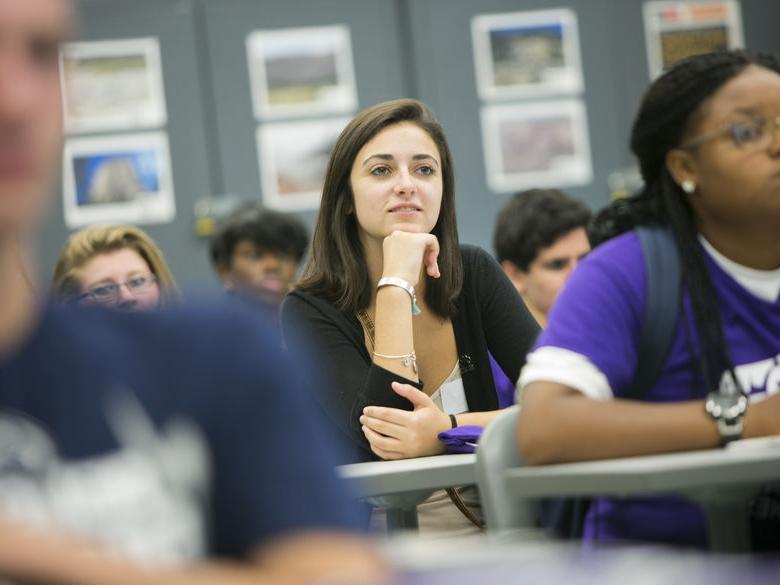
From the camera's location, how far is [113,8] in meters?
5.88

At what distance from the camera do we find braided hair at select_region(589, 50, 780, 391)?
2254 mm

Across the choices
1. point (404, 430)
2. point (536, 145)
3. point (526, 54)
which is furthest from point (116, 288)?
point (526, 54)

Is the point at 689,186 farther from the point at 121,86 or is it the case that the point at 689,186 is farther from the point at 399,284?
the point at 121,86

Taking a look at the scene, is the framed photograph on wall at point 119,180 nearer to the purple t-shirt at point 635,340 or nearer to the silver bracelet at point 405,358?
the silver bracelet at point 405,358

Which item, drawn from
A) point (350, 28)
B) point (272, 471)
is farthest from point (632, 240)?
point (350, 28)

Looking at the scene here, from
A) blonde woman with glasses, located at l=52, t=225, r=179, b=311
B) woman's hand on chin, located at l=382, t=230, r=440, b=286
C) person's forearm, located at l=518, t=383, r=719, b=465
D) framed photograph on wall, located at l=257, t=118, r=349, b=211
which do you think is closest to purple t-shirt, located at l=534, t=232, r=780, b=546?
person's forearm, located at l=518, t=383, r=719, b=465

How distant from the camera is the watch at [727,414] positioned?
1.94 metres

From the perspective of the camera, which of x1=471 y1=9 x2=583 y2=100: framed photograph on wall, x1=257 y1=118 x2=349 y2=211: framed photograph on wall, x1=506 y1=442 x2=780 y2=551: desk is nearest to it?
x1=506 y1=442 x2=780 y2=551: desk

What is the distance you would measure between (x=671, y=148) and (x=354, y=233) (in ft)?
3.58

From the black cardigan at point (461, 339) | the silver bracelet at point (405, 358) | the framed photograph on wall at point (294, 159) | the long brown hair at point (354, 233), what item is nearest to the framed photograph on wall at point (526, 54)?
the framed photograph on wall at point (294, 159)

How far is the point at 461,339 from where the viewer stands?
3.03m

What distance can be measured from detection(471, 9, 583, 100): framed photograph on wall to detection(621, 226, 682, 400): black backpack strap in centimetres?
409

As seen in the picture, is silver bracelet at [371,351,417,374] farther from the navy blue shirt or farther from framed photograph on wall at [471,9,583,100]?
framed photograph on wall at [471,9,583,100]

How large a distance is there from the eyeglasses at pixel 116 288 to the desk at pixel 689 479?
2.05 meters
